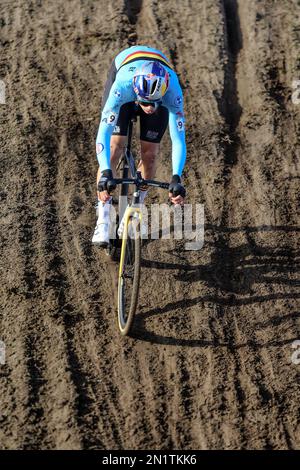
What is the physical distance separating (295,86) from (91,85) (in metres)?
3.12

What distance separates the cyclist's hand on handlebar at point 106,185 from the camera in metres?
7.41

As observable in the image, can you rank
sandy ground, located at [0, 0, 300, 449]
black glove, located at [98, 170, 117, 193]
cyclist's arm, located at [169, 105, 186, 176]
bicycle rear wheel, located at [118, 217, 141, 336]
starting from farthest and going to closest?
1. cyclist's arm, located at [169, 105, 186, 176]
2. black glove, located at [98, 170, 117, 193]
3. bicycle rear wheel, located at [118, 217, 141, 336]
4. sandy ground, located at [0, 0, 300, 449]

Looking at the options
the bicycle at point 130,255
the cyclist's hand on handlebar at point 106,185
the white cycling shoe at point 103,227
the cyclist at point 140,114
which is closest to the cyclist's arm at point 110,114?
the cyclist at point 140,114

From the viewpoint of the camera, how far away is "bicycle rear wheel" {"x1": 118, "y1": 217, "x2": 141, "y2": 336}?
286 inches

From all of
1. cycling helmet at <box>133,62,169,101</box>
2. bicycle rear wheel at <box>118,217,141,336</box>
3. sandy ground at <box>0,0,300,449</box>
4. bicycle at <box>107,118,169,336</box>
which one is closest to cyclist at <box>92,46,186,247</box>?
cycling helmet at <box>133,62,169,101</box>

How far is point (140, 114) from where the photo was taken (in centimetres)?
826

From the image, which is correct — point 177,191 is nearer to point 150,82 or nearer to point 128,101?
point 150,82

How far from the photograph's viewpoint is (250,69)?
11.9 metres

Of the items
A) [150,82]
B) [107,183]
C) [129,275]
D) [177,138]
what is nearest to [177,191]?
[107,183]

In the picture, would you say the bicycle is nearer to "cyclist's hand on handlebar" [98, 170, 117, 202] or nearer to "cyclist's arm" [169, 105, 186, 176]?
"cyclist's hand on handlebar" [98, 170, 117, 202]

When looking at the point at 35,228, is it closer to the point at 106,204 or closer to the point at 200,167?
the point at 106,204

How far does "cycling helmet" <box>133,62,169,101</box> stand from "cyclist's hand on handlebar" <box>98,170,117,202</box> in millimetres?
841

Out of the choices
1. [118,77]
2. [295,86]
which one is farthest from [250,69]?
[118,77]

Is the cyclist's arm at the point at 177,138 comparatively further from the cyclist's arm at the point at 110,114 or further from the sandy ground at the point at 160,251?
the sandy ground at the point at 160,251
